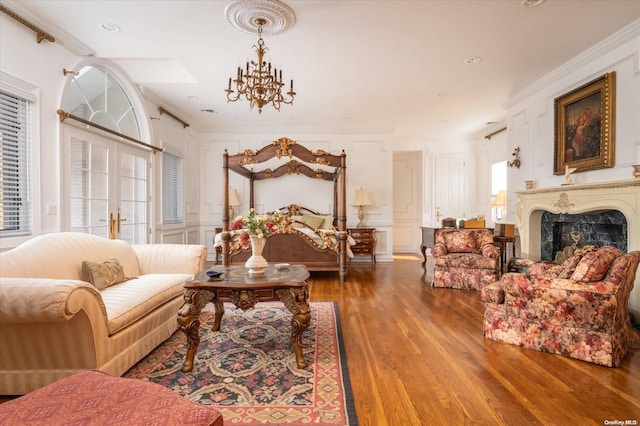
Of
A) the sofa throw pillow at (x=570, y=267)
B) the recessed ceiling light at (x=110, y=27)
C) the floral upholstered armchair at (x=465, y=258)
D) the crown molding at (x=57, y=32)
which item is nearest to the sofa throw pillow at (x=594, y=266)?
the sofa throw pillow at (x=570, y=267)

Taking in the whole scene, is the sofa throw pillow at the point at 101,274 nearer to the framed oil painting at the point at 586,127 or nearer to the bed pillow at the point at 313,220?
the bed pillow at the point at 313,220

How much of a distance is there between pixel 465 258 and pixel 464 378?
2.75 meters

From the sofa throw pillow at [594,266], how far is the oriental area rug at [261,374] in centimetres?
188

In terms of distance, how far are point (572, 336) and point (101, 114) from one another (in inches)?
215

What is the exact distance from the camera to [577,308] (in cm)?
230

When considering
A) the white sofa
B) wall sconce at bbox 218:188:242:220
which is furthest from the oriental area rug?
wall sconce at bbox 218:188:242:220

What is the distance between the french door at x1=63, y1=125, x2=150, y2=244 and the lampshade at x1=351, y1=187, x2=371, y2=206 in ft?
12.7

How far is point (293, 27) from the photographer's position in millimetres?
3141

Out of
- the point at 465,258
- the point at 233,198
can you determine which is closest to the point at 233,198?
the point at 233,198

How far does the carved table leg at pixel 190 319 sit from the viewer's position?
7.17 ft

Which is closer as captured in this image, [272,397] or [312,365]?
[272,397]

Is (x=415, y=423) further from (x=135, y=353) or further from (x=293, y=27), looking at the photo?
(x=293, y=27)

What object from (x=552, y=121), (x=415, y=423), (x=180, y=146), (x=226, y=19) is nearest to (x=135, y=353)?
(x=415, y=423)

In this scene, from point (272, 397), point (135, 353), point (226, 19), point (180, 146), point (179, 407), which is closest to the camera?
point (179, 407)
